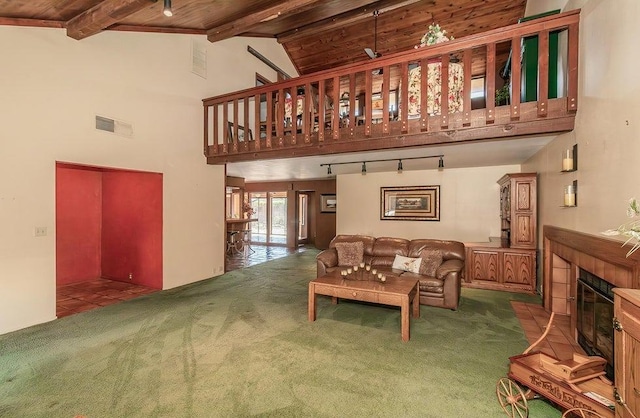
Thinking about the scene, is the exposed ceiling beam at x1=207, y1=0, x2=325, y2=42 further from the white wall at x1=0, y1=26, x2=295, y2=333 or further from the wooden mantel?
the wooden mantel

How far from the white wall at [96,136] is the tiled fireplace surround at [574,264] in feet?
17.3

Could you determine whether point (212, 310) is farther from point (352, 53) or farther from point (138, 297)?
point (352, 53)

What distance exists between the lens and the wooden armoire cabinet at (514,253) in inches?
185

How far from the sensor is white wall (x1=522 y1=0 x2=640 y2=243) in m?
1.91

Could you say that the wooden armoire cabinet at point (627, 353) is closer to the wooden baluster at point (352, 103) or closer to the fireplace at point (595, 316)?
the fireplace at point (595, 316)

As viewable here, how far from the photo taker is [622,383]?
1.46m

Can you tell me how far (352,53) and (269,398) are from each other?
7.62m

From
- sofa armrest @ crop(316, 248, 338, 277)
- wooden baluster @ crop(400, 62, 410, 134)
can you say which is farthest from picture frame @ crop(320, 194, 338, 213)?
wooden baluster @ crop(400, 62, 410, 134)

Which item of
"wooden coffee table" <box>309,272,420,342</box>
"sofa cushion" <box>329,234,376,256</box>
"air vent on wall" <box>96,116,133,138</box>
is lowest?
"wooden coffee table" <box>309,272,420,342</box>

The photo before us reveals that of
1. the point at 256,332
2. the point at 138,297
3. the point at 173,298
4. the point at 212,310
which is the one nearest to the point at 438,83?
the point at 256,332

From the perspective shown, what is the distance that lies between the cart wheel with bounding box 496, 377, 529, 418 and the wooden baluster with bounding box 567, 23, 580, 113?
107 inches

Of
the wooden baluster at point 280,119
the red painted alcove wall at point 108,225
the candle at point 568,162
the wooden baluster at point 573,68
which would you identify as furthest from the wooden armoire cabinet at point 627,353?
the red painted alcove wall at point 108,225

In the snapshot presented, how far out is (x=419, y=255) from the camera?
4574 millimetres

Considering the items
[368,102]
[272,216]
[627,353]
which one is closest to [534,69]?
[368,102]
